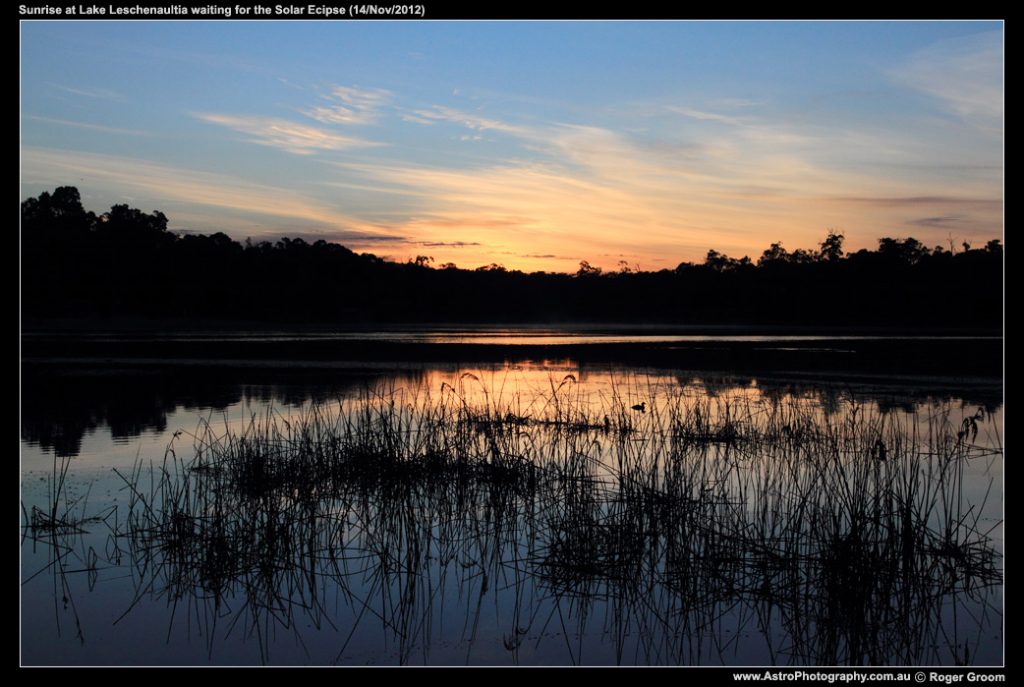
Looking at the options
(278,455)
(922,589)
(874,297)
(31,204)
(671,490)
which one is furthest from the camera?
(874,297)

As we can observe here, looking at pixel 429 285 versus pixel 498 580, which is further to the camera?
pixel 429 285

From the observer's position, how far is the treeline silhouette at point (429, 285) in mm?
81625

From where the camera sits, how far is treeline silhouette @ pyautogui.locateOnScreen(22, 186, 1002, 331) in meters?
81.6

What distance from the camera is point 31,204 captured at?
91.4m

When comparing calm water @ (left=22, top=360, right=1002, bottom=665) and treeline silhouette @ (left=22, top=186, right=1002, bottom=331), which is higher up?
treeline silhouette @ (left=22, top=186, right=1002, bottom=331)

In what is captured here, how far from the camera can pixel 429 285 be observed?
4894 inches

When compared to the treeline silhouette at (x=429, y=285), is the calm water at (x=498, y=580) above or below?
below

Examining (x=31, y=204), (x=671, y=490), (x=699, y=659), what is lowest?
(x=699, y=659)

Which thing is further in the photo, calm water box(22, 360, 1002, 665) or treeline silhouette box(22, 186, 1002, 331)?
treeline silhouette box(22, 186, 1002, 331)

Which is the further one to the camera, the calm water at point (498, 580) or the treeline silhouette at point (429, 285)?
the treeline silhouette at point (429, 285)

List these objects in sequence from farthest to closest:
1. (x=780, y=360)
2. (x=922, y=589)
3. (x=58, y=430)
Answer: (x=780, y=360) < (x=58, y=430) < (x=922, y=589)
